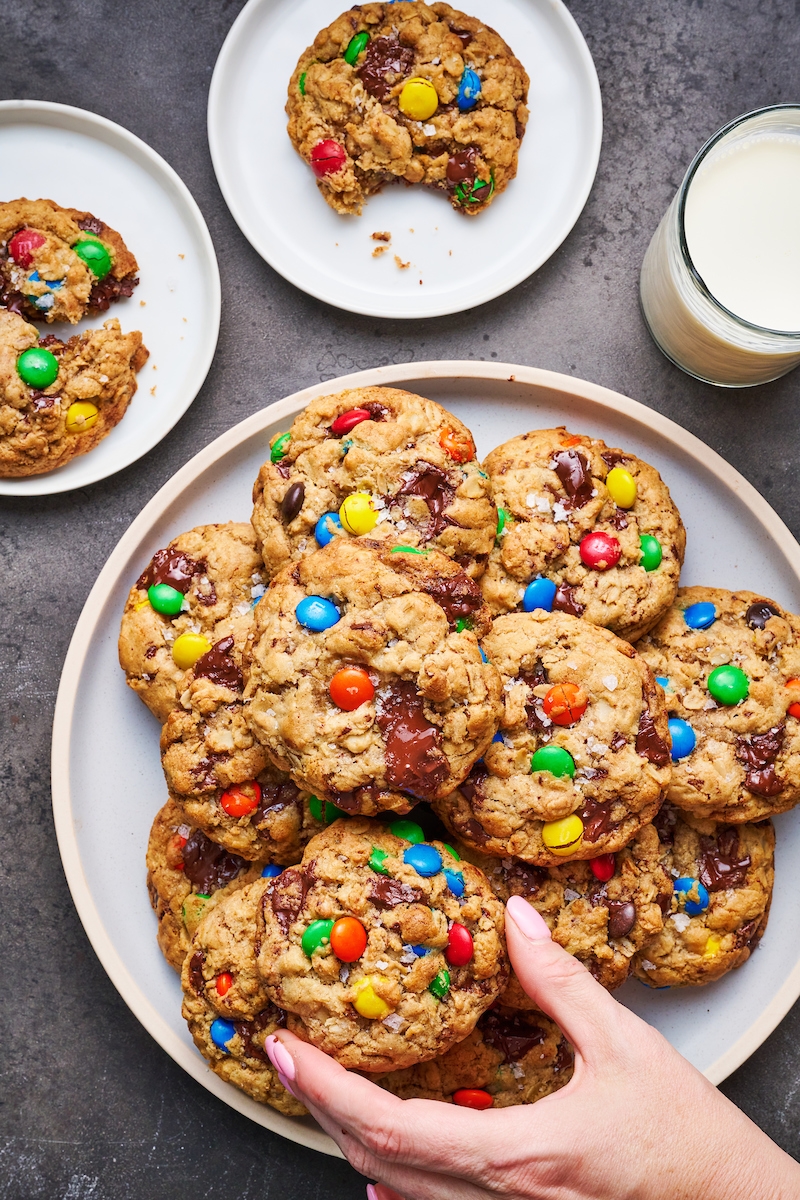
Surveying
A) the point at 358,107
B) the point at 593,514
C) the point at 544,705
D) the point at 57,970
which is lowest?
the point at 57,970

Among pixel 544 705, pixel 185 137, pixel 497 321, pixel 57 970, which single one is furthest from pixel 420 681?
pixel 185 137

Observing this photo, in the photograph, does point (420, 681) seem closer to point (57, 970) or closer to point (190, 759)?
point (190, 759)

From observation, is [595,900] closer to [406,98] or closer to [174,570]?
[174,570]

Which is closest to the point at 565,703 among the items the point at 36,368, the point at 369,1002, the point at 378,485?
the point at 378,485

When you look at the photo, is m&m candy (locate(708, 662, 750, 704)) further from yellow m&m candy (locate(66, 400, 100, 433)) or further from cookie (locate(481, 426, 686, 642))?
yellow m&m candy (locate(66, 400, 100, 433))

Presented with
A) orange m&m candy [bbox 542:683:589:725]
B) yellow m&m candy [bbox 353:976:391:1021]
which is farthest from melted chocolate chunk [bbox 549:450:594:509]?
yellow m&m candy [bbox 353:976:391:1021]

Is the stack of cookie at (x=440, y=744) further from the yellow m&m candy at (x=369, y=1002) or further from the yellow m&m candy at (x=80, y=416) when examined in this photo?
the yellow m&m candy at (x=80, y=416)
